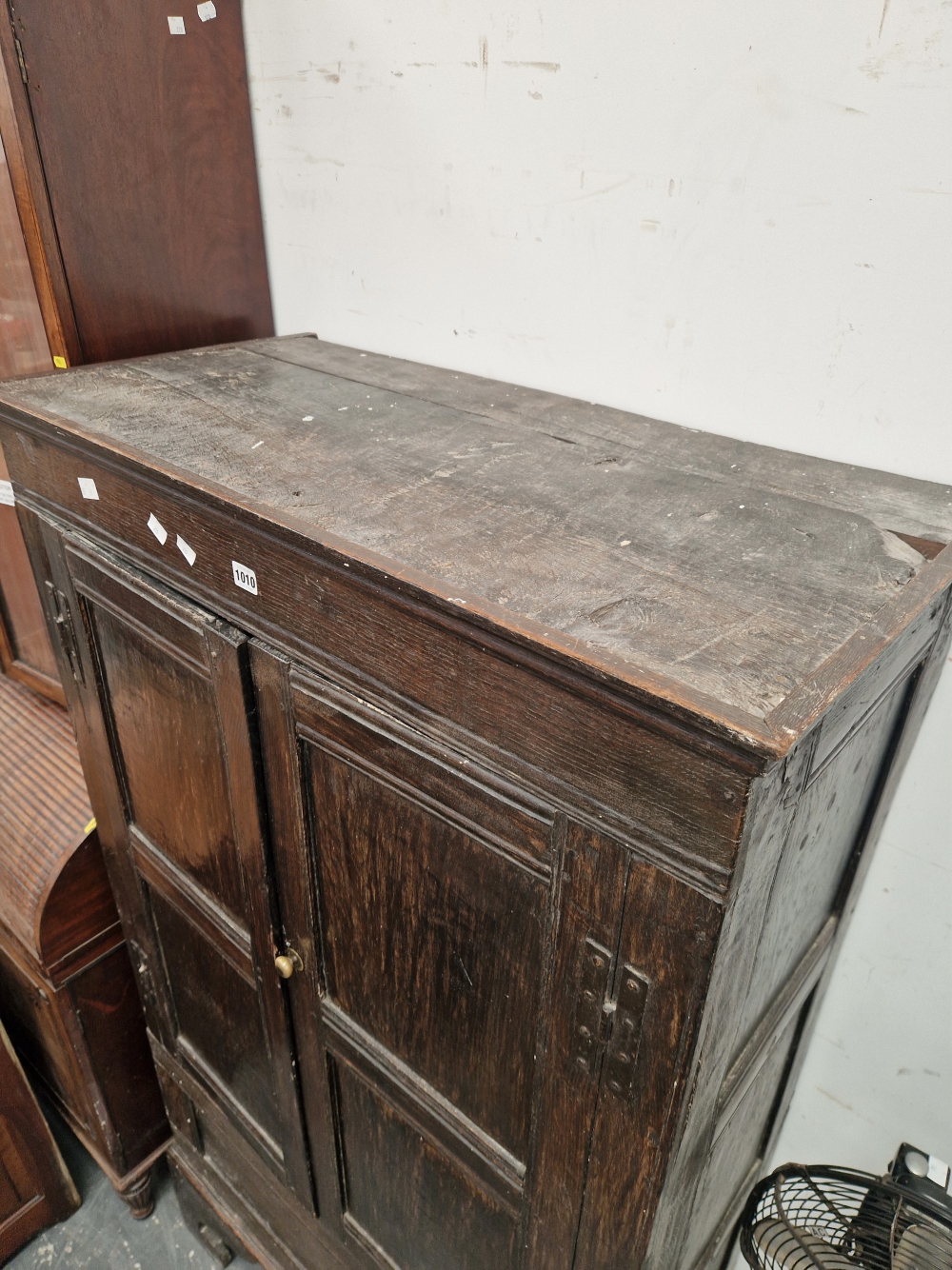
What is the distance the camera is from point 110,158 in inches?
45.4

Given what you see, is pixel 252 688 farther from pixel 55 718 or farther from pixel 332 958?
pixel 55 718

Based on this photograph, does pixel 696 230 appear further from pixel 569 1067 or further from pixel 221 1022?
pixel 221 1022

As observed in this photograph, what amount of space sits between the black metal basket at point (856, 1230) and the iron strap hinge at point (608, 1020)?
1.54 feet

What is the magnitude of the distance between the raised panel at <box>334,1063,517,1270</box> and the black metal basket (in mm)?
310

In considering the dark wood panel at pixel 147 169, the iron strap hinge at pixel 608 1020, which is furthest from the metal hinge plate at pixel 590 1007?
the dark wood panel at pixel 147 169

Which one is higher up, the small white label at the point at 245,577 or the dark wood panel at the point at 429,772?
the small white label at the point at 245,577

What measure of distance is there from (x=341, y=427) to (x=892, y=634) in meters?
0.62

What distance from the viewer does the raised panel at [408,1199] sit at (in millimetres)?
912

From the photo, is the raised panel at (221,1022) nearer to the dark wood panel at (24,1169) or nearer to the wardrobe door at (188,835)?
the wardrobe door at (188,835)

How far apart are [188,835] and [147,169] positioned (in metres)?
0.95

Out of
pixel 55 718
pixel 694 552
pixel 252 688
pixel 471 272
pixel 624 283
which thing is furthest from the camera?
pixel 55 718

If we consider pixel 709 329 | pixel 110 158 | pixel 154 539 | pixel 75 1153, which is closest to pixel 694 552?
pixel 709 329

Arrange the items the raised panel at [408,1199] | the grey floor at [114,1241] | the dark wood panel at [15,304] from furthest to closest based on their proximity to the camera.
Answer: the grey floor at [114,1241]
the dark wood panel at [15,304]
the raised panel at [408,1199]

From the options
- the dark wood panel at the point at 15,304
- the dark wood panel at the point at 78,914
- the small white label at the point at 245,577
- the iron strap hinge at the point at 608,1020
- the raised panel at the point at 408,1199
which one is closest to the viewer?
the iron strap hinge at the point at 608,1020
